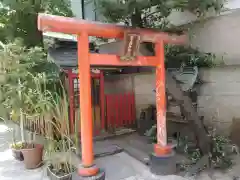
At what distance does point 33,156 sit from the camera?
16.8 ft

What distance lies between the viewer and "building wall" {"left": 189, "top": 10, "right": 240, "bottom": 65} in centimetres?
585

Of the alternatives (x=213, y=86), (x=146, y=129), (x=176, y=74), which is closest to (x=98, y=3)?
(x=176, y=74)

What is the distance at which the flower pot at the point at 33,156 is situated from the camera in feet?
16.6

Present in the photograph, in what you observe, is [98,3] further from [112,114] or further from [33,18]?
[112,114]

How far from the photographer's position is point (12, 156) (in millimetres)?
6164

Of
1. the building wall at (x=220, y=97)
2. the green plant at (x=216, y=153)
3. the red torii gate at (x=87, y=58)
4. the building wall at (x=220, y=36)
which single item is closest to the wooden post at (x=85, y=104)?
the red torii gate at (x=87, y=58)

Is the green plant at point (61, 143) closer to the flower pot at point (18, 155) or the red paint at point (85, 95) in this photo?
the red paint at point (85, 95)

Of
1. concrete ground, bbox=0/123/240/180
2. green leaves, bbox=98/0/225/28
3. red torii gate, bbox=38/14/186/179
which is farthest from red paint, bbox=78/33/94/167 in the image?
green leaves, bbox=98/0/225/28

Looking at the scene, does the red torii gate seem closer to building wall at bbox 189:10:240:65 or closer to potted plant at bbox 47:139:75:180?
potted plant at bbox 47:139:75:180

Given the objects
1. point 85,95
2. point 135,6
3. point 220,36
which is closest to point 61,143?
point 85,95

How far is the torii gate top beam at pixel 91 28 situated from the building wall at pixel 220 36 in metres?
1.61

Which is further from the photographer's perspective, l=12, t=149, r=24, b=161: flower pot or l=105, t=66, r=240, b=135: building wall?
l=105, t=66, r=240, b=135: building wall

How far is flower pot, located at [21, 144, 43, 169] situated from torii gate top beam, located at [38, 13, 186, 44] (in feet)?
9.24

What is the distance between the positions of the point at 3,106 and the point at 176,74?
4.55 meters
